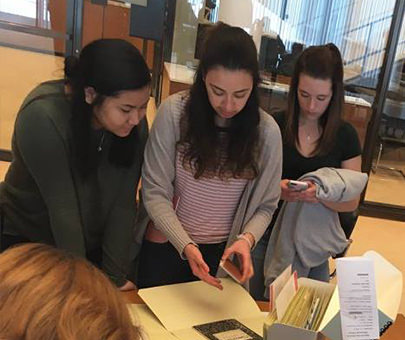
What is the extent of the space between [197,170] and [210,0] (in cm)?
267

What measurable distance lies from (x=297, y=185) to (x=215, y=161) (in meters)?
0.28

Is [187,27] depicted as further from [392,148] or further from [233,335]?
[233,335]

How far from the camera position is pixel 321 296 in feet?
3.36

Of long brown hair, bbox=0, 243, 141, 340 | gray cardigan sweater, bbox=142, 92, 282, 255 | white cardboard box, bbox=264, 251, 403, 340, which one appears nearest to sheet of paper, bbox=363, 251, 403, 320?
white cardboard box, bbox=264, 251, 403, 340

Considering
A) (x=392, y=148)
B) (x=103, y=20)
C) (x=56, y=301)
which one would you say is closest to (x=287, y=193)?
(x=56, y=301)

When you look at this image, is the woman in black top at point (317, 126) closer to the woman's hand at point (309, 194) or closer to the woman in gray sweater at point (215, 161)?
the woman's hand at point (309, 194)

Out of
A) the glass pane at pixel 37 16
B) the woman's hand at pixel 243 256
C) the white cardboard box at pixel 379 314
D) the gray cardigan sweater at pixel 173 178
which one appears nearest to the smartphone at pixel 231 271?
the woman's hand at pixel 243 256

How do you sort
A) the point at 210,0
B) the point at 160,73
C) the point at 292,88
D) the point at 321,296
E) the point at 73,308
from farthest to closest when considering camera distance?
the point at 160,73 < the point at 210,0 < the point at 292,88 < the point at 321,296 < the point at 73,308

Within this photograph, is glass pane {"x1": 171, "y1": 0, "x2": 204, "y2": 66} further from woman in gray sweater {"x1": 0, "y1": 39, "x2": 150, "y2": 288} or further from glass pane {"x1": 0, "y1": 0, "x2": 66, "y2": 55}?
woman in gray sweater {"x1": 0, "y1": 39, "x2": 150, "y2": 288}

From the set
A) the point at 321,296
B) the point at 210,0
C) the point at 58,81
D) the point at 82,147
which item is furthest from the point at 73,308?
the point at 210,0

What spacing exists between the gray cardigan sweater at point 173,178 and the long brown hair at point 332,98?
0.24 m

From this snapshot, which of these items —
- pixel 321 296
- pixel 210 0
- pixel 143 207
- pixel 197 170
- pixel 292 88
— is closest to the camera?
pixel 321 296

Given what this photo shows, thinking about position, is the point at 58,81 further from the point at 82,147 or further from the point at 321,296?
the point at 321,296

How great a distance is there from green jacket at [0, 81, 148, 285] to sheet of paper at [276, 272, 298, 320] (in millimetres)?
537
